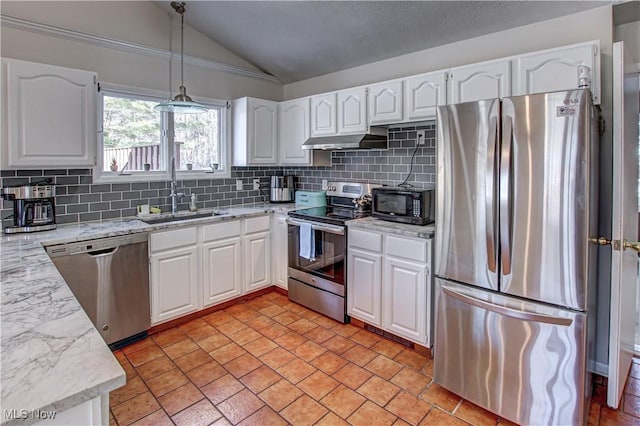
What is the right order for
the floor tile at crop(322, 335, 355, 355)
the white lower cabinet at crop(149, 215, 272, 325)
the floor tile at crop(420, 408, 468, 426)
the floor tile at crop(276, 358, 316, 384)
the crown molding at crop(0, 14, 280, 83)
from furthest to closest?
1. the white lower cabinet at crop(149, 215, 272, 325)
2. the floor tile at crop(322, 335, 355, 355)
3. the crown molding at crop(0, 14, 280, 83)
4. the floor tile at crop(276, 358, 316, 384)
5. the floor tile at crop(420, 408, 468, 426)

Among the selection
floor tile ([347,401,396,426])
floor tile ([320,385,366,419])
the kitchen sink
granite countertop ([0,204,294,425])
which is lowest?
floor tile ([347,401,396,426])

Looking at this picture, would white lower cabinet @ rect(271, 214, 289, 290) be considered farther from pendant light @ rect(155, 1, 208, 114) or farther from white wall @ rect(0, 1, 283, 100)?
white wall @ rect(0, 1, 283, 100)

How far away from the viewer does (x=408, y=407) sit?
2.18 meters

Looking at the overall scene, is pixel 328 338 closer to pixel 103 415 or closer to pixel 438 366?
pixel 438 366

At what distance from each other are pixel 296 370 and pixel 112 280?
4.96 feet

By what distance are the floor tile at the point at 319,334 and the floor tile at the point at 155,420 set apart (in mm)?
1226

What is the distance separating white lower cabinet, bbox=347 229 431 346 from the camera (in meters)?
2.70

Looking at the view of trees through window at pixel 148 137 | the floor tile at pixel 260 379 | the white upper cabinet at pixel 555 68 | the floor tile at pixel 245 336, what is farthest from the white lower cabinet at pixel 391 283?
the view of trees through window at pixel 148 137

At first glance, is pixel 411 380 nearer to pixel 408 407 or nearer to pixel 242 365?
pixel 408 407

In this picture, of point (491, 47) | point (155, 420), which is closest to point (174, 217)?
point (155, 420)

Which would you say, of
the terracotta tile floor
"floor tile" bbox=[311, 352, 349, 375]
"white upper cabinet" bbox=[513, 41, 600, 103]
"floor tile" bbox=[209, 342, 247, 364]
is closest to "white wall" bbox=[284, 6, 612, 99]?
"white upper cabinet" bbox=[513, 41, 600, 103]

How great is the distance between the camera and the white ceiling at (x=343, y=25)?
104 inches

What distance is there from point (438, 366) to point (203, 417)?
1.42 metres

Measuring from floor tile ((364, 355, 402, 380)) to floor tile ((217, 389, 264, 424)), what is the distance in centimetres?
81
